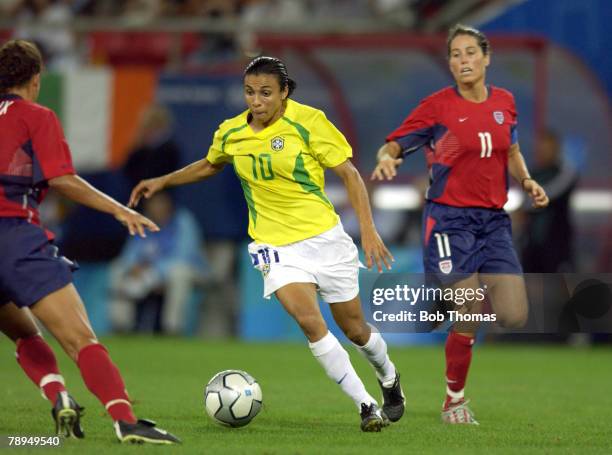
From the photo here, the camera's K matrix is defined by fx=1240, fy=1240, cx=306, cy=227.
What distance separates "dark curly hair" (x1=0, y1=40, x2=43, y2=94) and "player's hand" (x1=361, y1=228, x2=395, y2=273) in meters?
2.08

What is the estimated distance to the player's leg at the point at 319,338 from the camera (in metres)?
7.15

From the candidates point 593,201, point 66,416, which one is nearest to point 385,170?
point 66,416

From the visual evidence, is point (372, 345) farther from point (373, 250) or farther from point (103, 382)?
point (103, 382)

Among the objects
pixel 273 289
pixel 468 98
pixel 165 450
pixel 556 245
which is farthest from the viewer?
pixel 556 245

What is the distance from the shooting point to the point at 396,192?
16.3m

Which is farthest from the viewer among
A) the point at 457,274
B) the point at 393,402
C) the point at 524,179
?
the point at 524,179

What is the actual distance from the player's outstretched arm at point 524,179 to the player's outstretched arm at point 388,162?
0.83m


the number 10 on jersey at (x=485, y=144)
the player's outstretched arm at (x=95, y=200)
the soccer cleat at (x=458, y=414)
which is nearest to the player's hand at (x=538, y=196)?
the number 10 on jersey at (x=485, y=144)

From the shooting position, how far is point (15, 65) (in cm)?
652

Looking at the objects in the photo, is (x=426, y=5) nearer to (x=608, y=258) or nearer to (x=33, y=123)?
(x=608, y=258)

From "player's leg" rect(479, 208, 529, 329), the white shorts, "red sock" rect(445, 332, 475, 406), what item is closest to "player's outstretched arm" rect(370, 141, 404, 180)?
the white shorts

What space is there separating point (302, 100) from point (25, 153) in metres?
9.74

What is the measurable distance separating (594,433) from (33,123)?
3806mm

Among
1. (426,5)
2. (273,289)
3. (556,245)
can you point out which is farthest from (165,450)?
A: (426,5)
